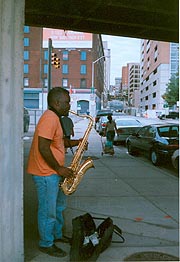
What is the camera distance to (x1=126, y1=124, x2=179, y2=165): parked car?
37.8 feet

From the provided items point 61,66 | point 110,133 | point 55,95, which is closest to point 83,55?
point 61,66

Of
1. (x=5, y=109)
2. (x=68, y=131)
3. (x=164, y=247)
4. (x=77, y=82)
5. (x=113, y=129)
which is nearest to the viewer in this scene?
(x=5, y=109)

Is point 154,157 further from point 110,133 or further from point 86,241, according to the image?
point 86,241

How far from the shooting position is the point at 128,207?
6695 millimetres

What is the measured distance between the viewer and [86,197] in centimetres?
744

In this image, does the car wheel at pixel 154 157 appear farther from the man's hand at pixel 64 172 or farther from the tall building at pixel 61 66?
the tall building at pixel 61 66

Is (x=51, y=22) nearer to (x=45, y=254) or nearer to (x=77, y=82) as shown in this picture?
(x=45, y=254)

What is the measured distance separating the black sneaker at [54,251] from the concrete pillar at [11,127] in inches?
19.6

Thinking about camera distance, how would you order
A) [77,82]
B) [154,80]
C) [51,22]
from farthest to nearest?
[154,80]
[77,82]
[51,22]

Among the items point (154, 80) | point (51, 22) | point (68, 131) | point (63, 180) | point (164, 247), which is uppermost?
point (154, 80)

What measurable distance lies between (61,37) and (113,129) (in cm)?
6161

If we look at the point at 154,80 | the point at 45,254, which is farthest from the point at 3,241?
the point at 154,80

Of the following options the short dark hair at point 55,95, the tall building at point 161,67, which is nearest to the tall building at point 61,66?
the tall building at point 161,67

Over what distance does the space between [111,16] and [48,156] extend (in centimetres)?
912
